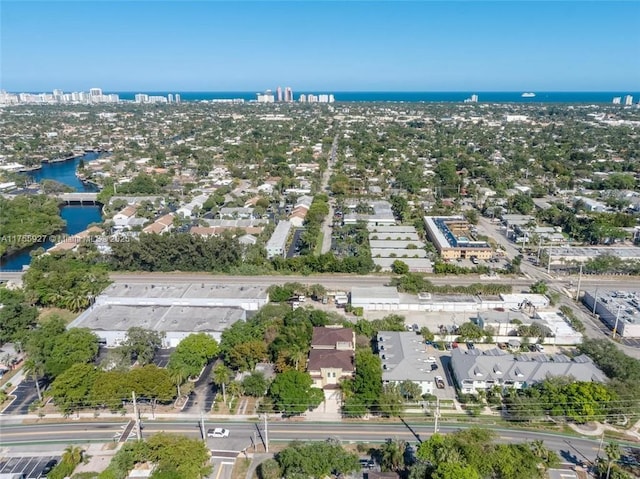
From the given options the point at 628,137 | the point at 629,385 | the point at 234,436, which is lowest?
the point at 234,436

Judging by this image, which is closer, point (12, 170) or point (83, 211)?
point (83, 211)

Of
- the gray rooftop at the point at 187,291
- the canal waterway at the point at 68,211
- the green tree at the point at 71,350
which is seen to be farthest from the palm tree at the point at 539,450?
the canal waterway at the point at 68,211

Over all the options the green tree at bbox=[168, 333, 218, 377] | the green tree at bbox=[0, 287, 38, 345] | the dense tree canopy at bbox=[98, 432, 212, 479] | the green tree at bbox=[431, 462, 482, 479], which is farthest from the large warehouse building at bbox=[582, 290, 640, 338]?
the green tree at bbox=[0, 287, 38, 345]

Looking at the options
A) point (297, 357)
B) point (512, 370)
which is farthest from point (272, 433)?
point (512, 370)

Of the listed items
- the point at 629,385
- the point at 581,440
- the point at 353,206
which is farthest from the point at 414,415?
the point at 353,206

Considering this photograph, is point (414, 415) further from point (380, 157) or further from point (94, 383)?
point (380, 157)

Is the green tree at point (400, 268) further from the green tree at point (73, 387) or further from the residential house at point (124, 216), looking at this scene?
the residential house at point (124, 216)

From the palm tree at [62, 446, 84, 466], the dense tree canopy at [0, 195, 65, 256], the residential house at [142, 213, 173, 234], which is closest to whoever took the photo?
the palm tree at [62, 446, 84, 466]

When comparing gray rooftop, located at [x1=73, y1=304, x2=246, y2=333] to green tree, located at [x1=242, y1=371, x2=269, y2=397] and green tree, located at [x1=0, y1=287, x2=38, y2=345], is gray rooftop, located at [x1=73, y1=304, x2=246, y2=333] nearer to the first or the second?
green tree, located at [x1=0, y1=287, x2=38, y2=345]
